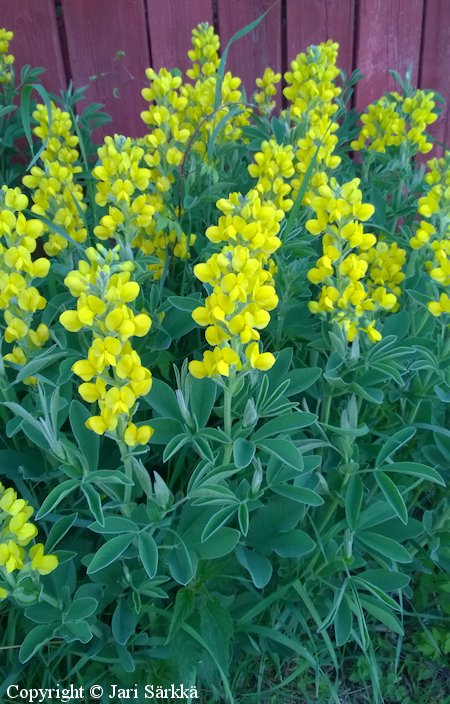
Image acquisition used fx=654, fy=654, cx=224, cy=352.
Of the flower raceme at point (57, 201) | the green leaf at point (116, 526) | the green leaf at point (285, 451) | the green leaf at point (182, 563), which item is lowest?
the green leaf at point (182, 563)

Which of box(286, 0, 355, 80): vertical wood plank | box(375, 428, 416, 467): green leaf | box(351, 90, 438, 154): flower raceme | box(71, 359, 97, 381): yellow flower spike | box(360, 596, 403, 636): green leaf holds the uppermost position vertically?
box(286, 0, 355, 80): vertical wood plank

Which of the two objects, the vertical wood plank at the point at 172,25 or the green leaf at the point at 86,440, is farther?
the vertical wood plank at the point at 172,25

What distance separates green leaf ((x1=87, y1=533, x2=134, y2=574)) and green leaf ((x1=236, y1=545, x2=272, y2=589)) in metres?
0.25

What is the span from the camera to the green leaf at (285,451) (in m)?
1.19

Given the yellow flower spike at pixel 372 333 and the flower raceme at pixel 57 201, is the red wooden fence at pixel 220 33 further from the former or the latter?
the yellow flower spike at pixel 372 333

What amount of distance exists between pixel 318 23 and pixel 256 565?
229 cm

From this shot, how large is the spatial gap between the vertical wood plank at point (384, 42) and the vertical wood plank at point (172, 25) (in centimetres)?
67

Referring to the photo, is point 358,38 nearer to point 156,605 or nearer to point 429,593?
point 429,593

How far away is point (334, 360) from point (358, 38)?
1.94m

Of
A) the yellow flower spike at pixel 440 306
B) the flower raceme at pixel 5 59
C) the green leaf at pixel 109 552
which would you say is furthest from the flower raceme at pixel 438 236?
the flower raceme at pixel 5 59

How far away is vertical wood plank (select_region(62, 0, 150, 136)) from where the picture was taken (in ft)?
8.21

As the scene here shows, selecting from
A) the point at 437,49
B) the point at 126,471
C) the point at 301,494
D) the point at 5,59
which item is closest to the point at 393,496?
the point at 301,494

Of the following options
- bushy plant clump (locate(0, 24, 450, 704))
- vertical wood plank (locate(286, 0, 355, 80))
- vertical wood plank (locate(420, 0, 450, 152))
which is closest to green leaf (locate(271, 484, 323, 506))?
bushy plant clump (locate(0, 24, 450, 704))

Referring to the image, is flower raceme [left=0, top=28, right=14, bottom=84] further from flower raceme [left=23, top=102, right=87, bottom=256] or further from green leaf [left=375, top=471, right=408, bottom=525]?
green leaf [left=375, top=471, right=408, bottom=525]
